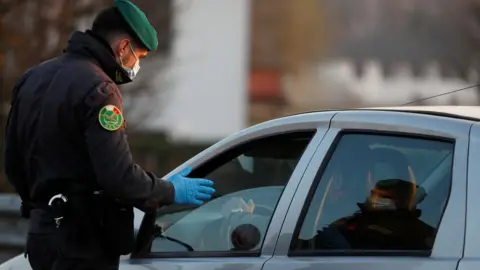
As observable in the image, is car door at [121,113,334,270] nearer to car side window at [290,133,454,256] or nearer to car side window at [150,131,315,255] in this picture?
car side window at [150,131,315,255]

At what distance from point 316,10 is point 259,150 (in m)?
30.7

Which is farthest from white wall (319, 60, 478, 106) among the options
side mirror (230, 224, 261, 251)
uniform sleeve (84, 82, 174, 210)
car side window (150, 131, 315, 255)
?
uniform sleeve (84, 82, 174, 210)

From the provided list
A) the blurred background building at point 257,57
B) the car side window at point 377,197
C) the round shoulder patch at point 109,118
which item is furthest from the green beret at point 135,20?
the blurred background building at point 257,57

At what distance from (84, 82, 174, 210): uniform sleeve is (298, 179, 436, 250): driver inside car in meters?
0.62

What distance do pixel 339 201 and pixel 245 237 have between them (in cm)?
45

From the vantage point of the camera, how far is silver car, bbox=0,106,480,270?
2.99 m

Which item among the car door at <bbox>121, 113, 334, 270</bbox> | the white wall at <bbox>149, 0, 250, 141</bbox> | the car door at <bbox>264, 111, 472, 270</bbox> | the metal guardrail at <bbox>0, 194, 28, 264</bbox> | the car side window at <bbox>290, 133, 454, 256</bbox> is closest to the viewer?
the car door at <bbox>264, 111, 472, 270</bbox>

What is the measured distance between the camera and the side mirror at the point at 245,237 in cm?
361

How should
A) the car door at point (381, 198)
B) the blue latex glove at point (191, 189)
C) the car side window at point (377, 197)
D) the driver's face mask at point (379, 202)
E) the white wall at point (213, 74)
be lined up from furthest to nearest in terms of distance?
1. the white wall at point (213, 74)
2. the blue latex glove at point (191, 189)
3. the driver's face mask at point (379, 202)
4. the car side window at point (377, 197)
5. the car door at point (381, 198)

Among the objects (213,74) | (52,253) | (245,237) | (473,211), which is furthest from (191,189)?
(213,74)

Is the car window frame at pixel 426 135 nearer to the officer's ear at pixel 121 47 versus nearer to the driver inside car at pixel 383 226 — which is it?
the driver inside car at pixel 383 226

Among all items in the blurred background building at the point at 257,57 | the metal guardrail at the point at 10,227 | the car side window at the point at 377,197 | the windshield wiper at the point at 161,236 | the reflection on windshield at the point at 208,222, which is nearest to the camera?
the car side window at the point at 377,197

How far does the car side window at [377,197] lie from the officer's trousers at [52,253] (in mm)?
751

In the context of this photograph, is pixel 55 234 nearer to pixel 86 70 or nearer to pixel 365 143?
pixel 86 70
